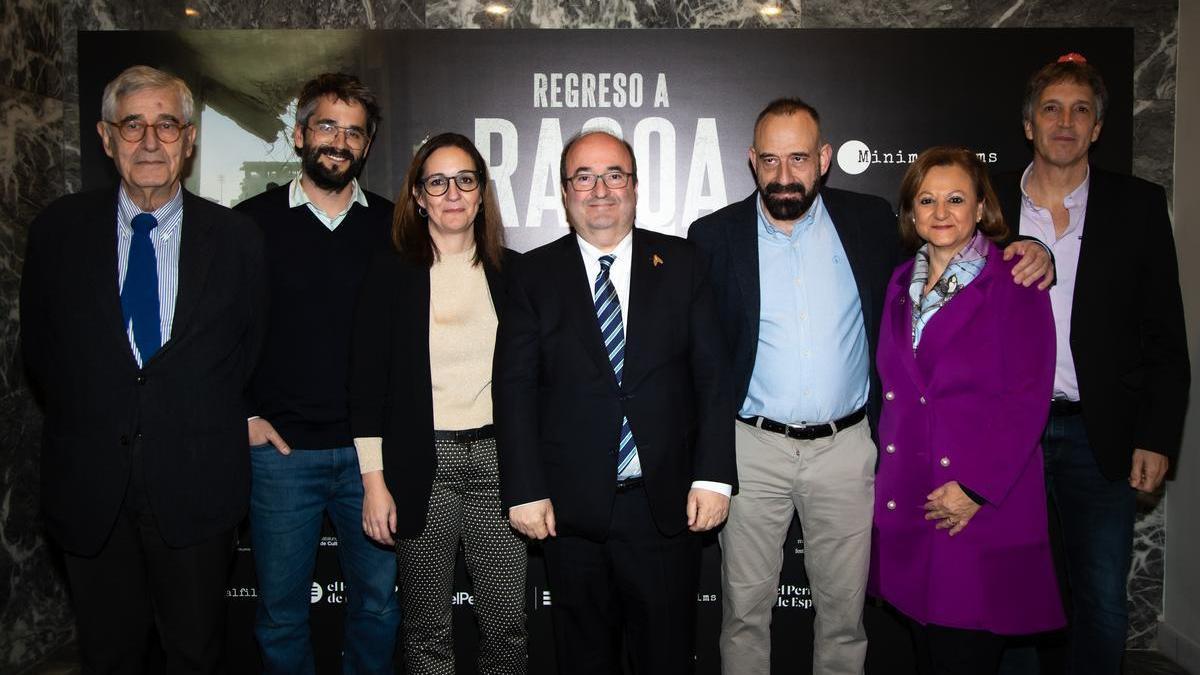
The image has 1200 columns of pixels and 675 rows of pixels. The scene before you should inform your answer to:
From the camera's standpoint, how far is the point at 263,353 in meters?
2.78

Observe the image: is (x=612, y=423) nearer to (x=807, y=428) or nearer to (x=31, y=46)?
(x=807, y=428)

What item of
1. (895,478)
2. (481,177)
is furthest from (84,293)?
(895,478)

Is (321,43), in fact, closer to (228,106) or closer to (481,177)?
(228,106)

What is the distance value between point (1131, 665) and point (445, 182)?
3.49m

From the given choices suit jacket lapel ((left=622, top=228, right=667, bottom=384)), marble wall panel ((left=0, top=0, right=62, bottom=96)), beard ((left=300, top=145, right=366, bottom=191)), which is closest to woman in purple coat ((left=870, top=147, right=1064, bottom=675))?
suit jacket lapel ((left=622, top=228, right=667, bottom=384))

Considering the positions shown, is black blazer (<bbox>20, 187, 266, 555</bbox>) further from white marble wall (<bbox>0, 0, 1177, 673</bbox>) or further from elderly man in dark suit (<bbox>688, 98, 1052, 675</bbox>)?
elderly man in dark suit (<bbox>688, 98, 1052, 675</bbox>)

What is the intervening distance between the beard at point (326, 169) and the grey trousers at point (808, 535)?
161 cm

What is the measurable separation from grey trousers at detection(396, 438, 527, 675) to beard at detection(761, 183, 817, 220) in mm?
1204

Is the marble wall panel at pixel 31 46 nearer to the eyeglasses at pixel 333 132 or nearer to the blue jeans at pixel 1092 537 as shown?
the eyeglasses at pixel 333 132

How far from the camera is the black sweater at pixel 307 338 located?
9.11 feet

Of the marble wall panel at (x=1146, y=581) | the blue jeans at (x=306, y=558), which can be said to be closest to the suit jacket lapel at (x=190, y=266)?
the blue jeans at (x=306, y=558)

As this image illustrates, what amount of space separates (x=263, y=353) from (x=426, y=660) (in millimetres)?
1142

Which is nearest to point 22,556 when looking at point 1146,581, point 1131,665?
point 1131,665

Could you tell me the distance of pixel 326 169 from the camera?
2.82 m
